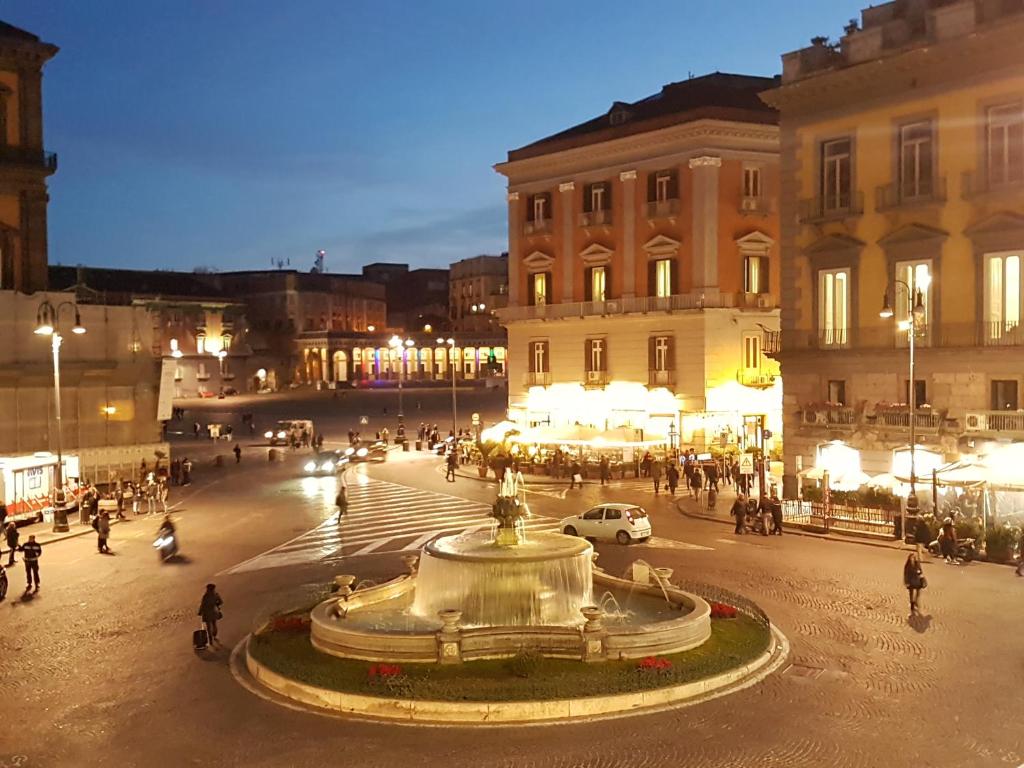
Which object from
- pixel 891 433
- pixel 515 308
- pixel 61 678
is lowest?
pixel 61 678

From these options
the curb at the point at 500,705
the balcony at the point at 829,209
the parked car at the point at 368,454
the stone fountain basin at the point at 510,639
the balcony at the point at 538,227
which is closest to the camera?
the curb at the point at 500,705

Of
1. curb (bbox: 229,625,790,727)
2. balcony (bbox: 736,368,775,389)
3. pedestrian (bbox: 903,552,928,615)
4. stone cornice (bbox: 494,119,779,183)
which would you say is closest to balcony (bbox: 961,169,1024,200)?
pedestrian (bbox: 903,552,928,615)

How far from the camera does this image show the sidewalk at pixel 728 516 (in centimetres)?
2969

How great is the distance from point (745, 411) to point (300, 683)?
119 ft

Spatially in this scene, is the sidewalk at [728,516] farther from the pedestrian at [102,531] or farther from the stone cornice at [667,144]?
the pedestrian at [102,531]

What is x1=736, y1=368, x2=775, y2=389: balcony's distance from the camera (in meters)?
50.5

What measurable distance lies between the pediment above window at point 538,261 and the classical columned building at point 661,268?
63mm

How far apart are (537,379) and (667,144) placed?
1446cm

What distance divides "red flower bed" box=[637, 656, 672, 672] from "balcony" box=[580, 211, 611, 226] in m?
39.6

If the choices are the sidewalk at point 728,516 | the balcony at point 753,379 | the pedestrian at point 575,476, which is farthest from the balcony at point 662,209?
the sidewalk at point 728,516

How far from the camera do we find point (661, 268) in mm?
52188

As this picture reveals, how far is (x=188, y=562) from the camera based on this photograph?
2878 cm

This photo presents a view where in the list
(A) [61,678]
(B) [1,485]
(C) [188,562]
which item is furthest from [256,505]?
(A) [61,678]

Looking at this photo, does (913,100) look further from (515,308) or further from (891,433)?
(515,308)
